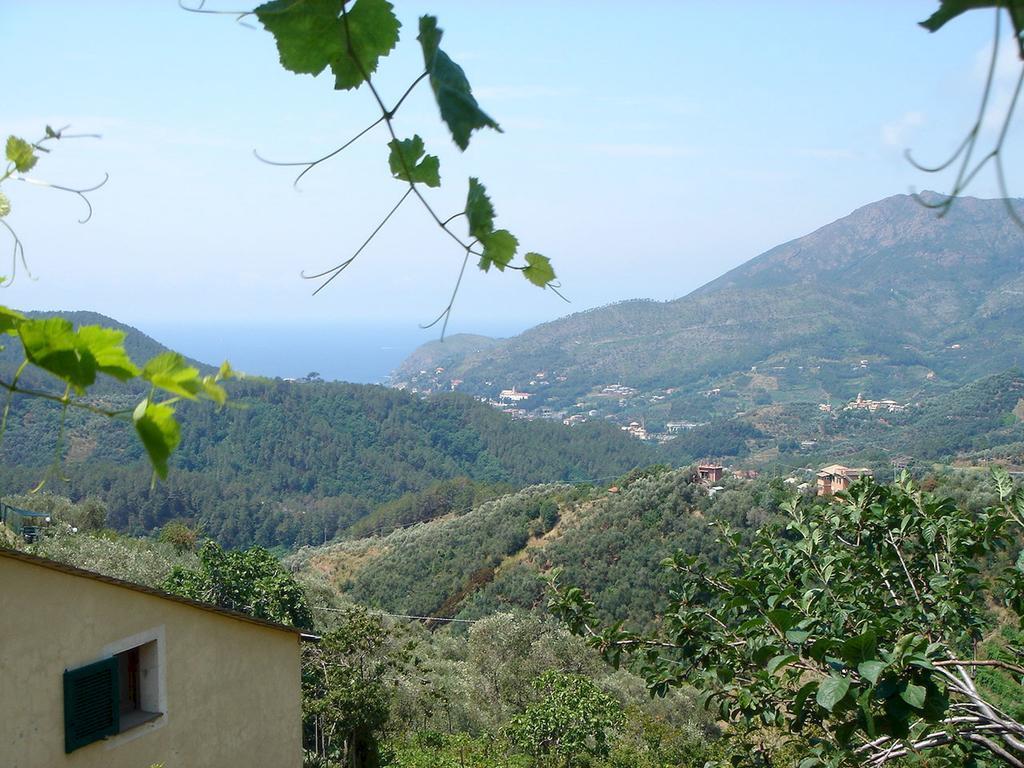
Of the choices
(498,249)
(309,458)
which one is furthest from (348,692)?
(309,458)

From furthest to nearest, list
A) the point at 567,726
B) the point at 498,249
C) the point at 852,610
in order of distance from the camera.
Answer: the point at 567,726
the point at 852,610
the point at 498,249

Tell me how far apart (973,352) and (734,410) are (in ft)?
90.0

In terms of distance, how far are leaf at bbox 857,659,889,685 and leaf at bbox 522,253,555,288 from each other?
964 millimetres

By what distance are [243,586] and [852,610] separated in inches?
490

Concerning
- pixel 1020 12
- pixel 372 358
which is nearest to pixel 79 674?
pixel 1020 12

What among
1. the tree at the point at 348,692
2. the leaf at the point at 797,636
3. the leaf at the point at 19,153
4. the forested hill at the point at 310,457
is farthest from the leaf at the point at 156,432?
the forested hill at the point at 310,457

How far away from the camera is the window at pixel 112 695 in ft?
16.4

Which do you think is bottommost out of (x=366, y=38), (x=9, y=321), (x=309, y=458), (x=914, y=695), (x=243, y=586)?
(x=243, y=586)

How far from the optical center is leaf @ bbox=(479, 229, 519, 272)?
0.86 meters

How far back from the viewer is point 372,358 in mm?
189875

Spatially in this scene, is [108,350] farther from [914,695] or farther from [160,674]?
[160,674]

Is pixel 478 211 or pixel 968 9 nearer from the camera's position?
pixel 968 9

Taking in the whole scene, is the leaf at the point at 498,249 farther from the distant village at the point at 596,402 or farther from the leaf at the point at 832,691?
the distant village at the point at 596,402

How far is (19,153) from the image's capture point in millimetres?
1177
